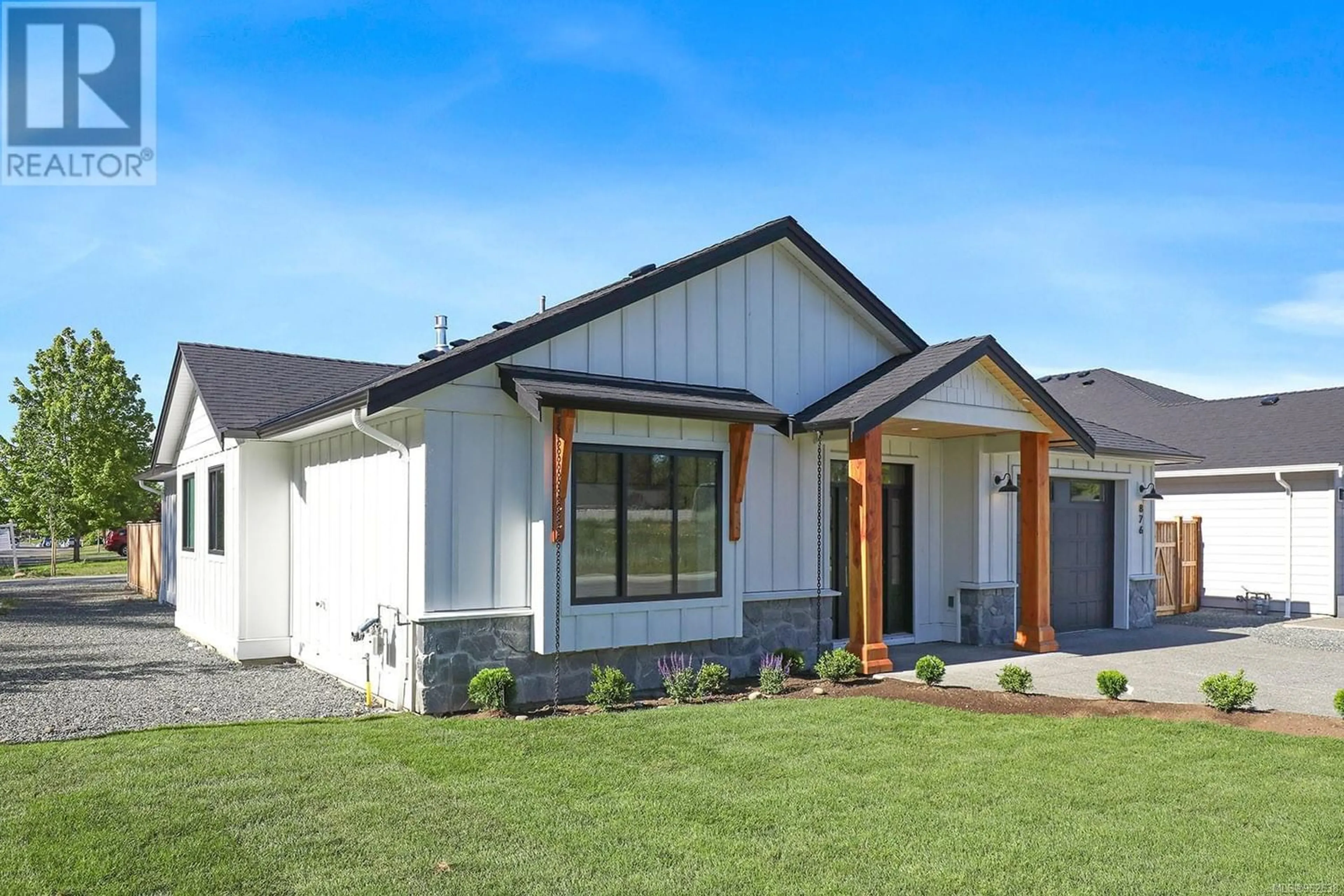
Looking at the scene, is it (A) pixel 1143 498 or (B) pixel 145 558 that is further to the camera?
(B) pixel 145 558

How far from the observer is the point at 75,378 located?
29.0 metres

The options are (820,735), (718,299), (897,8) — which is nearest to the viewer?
(820,735)

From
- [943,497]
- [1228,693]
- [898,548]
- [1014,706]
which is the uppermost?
[943,497]

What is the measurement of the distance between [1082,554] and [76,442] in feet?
92.7

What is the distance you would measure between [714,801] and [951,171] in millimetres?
9956

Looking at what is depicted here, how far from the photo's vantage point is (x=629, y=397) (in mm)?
8461

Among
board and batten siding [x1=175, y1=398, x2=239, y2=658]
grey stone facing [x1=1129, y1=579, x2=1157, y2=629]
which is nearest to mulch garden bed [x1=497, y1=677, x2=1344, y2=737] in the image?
board and batten siding [x1=175, y1=398, x2=239, y2=658]

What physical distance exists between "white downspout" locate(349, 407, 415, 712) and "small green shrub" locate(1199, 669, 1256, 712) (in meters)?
6.60

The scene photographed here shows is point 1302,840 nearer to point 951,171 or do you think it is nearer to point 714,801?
point 714,801

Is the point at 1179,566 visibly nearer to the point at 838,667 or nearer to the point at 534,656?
the point at 838,667

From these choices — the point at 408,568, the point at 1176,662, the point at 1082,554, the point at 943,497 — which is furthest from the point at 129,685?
the point at 1082,554

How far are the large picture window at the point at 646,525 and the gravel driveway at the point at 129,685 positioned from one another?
2.48 m

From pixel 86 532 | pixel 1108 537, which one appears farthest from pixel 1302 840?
pixel 86 532

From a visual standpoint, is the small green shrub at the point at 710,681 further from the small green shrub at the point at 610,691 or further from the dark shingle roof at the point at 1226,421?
the dark shingle roof at the point at 1226,421
